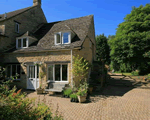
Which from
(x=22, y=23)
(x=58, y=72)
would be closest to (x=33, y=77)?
(x=58, y=72)

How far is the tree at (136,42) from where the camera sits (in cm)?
1909

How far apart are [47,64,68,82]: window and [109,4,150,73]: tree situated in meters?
13.0

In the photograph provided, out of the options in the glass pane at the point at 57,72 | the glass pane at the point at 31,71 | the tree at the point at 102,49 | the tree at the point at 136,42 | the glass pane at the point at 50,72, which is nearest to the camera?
the glass pane at the point at 57,72

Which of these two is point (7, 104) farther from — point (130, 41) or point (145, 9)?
point (145, 9)

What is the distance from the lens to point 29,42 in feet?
44.9

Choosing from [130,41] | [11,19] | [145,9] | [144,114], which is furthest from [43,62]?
[145,9]

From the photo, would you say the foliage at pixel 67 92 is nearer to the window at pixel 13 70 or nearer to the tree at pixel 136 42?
the window at pixel 13 70

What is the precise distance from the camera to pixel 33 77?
1266cm

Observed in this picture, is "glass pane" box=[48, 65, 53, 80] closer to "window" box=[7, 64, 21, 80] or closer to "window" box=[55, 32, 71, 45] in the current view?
"window" box=[55, 32, 71, 45]

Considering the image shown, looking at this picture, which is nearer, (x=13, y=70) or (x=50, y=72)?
(x=50, y=72)

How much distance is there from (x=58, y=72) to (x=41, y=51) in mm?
2875

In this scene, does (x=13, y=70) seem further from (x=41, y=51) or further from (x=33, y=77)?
(x=41, y=51)

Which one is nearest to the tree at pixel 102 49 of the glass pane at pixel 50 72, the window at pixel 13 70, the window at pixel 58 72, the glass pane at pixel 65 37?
the glass pane at pixel 65 37

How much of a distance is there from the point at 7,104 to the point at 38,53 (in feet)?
30.2
